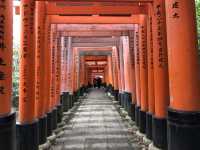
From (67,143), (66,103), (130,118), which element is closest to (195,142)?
(67,143)

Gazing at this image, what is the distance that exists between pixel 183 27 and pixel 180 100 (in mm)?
1112

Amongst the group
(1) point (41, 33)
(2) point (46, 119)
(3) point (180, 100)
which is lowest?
(2) point (46, 119)

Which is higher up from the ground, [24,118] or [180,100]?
[180,100]

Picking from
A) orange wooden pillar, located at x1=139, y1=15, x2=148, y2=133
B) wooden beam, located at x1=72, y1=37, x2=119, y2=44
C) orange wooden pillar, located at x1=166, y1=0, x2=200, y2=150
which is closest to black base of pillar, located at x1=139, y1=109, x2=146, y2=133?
orange wooden pillar, located at x1=139, y1=15, x2=148, y2=133

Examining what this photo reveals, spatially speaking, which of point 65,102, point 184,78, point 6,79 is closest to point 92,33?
point 65,102

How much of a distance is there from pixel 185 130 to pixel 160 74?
8.81 feet

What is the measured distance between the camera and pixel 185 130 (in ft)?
17.0

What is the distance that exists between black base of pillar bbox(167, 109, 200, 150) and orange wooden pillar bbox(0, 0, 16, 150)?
2.46 metres

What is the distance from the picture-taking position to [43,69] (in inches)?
365

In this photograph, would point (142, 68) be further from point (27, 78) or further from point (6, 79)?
point (6, 79)

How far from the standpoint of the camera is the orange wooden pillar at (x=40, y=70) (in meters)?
8.89

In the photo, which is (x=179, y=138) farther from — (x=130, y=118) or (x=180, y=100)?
(x=130, y=118)

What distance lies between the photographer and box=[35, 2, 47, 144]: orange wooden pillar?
8.89 meters

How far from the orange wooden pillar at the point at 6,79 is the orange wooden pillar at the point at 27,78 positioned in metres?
1.98
